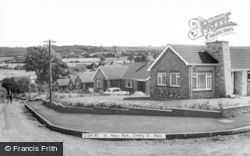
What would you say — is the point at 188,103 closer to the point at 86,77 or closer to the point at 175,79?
the point at 175,79

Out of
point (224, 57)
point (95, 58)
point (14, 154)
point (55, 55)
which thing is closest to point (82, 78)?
point (55, 55)

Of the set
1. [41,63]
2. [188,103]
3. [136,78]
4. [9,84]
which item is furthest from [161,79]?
[9,84]

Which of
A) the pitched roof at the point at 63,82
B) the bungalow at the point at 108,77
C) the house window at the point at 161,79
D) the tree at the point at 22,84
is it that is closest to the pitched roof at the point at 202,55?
the house window at the point at 161,79

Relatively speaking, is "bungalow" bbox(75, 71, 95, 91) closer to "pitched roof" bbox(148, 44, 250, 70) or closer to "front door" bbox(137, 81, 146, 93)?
"front door" bbox(137, 81, 146, 93)

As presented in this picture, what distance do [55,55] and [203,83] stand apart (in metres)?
56.6

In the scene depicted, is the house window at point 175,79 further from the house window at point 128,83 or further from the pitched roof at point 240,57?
the house window at point 128,83

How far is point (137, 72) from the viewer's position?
5275 centimetres

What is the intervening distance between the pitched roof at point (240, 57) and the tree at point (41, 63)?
53.5m

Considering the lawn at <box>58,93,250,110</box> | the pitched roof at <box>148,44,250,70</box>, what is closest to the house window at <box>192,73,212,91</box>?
the pitched roof at <box>148,44,250,70</box>

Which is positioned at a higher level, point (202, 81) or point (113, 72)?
point (113, 72)

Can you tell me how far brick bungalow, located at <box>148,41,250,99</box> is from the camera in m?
31.0

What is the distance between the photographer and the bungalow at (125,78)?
50438 millimetres

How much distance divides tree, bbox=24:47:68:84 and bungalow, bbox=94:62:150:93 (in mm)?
22498

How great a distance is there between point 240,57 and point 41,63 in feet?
182
